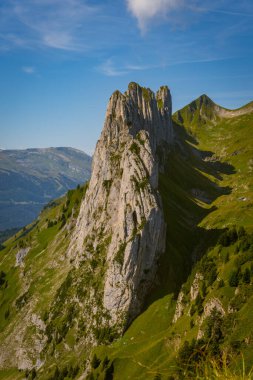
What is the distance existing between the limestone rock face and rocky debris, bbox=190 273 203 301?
90.2 ft

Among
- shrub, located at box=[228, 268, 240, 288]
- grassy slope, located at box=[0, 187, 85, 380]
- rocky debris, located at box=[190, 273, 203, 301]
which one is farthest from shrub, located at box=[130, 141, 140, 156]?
shrub, located at box=[228, 268, 240, 288]

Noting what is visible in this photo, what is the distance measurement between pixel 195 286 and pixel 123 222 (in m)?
42.3

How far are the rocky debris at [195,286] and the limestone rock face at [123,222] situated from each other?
90.2ft

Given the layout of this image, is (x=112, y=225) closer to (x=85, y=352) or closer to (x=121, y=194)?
(x=121, y=194)

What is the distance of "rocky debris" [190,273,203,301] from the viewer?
103269 millimetres

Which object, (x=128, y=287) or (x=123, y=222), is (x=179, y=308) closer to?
(x=128, y=287)

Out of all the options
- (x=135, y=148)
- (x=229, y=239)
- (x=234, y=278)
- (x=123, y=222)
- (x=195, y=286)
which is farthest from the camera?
(x=135, y=148)

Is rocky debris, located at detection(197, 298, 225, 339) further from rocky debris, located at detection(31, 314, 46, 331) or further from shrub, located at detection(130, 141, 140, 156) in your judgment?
shrub, located at detection(130, 141, 140, 156)

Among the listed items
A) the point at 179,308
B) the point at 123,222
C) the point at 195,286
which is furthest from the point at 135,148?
the point at 179,308

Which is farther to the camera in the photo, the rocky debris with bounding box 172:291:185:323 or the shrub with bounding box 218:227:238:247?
the shrub with bounding box 218:227:238:247

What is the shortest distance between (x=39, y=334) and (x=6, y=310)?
134 ft

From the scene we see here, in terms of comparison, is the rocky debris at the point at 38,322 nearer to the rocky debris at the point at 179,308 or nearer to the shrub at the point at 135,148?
the rocky debris at the point at 179,308

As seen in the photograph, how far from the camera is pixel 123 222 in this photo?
137625mm

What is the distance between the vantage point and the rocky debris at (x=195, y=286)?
103 meters
